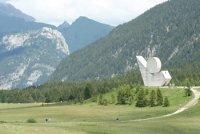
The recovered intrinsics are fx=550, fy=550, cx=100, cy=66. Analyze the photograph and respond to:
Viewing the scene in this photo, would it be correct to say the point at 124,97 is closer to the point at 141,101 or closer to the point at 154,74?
the point at 141,101

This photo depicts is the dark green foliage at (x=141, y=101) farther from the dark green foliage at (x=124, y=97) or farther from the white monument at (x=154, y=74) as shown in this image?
the white monument at (x=154, y=74)

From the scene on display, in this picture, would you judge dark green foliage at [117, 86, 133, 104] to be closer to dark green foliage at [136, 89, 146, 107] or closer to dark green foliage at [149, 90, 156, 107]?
dark green foliage at [136, 89, 146, 107]

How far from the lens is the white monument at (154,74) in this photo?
18650 cm

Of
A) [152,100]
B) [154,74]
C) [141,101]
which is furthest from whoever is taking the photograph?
[154,74]

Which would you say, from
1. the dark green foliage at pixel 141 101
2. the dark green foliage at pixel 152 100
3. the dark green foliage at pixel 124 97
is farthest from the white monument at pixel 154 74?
the dark green foliage at pixel 141 101

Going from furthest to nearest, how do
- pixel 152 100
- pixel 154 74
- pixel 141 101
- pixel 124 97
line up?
pixel 154 74 → pixel 124 97 → pixel 152 100 → pixel 141 101

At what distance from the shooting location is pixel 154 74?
189 meters

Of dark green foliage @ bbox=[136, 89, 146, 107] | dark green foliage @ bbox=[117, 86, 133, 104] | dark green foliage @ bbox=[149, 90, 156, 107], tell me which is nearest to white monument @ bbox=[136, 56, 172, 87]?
dark green foliage @ bbox=[117, 86, 133, 104]

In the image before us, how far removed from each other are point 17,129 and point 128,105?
301ft

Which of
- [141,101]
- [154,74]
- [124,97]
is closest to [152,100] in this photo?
[141,101]

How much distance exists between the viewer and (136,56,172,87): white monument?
18650cm

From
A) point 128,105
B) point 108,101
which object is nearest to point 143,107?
point 128,105

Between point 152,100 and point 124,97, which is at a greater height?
point 124,97

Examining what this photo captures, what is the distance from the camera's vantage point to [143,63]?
194 metres
